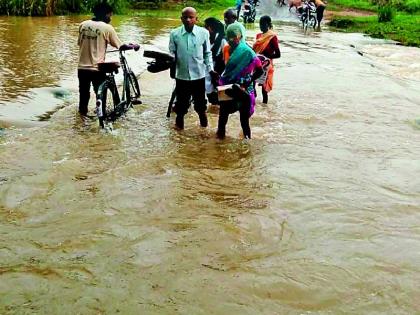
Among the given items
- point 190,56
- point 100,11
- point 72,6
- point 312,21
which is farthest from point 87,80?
point 312,21

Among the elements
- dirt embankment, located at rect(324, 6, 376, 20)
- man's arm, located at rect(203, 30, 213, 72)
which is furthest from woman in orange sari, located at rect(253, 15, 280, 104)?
dirt embankment, located at rect(324, 6, 376, 20)

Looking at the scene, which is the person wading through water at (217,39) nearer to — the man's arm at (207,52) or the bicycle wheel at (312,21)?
the man's arm at (207,52)

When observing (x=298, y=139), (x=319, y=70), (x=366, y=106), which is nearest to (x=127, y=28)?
(x=319, y=70)

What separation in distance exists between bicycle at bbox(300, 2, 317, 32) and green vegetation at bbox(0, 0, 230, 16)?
7.52 meters

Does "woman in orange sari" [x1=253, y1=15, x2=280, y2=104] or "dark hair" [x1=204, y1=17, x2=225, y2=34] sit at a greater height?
"dark hair" [x1=204, y1=17, x2=225, y2=34]

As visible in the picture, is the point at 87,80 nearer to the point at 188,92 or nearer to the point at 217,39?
the point at 188,92

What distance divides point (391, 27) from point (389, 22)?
7.11ft

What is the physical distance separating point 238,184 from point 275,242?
151cm

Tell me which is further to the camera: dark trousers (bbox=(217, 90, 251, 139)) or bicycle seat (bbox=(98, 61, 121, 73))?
bicycle seat (bbox=(98, 61, 121, 73))

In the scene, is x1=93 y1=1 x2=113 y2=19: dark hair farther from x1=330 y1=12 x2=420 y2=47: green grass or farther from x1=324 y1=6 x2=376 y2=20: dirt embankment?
x1=324 y1=6 x2=376 y2=20: dirt embankment

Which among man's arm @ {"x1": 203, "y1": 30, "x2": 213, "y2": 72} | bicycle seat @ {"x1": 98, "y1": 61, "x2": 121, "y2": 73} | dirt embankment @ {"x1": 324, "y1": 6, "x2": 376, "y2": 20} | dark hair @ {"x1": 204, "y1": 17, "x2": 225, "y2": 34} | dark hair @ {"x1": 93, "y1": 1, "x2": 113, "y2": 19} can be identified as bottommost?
bicycle seat @ {"x1": 98, "y1": 61, "x2": 121, "y2": 73}

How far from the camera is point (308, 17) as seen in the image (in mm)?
26891

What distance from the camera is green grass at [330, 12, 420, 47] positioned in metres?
22.0

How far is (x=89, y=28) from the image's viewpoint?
780cm
